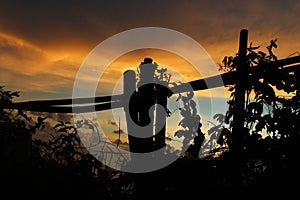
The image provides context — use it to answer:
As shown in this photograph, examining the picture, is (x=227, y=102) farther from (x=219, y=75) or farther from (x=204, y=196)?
(x=204, y=196)

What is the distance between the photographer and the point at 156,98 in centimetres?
392

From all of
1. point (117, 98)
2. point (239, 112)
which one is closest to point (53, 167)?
point (117, 98)

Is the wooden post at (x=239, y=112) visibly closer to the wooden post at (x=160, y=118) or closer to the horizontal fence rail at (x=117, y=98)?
the horizontal fence rail at (x=117, y=98)

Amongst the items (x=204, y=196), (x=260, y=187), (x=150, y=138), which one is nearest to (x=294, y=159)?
(x=260, y=187)

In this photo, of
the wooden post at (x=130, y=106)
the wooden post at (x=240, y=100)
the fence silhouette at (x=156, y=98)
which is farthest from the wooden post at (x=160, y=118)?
the wooden post at (x=240, y=100)

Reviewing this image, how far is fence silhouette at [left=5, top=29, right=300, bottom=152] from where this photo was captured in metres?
3.36

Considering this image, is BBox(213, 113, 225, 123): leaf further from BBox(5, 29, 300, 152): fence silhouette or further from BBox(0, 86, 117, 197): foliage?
BBox(0, 86, 117, 197): foliage

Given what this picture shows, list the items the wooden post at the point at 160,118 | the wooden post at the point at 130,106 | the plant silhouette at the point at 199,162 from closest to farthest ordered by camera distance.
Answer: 1. the plant silhouette at the point at 199,162
2. the wooden post at the point at 160,118
3. the wooden post at the point at 130,106

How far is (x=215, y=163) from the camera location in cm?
331

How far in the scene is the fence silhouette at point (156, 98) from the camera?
11.0ft

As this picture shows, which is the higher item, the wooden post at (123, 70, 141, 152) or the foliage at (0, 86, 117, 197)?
the wooden post at (123, 70, 141, 152)

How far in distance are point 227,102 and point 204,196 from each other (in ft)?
2.84

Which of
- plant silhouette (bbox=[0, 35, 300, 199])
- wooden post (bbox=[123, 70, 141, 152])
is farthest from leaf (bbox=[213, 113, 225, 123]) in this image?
wooden post (bbox=[123, 70, 141, 152])

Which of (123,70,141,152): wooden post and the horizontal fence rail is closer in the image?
the horizontal fence rail
